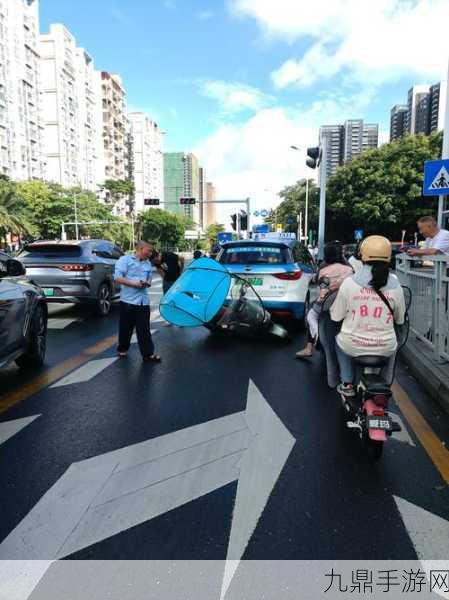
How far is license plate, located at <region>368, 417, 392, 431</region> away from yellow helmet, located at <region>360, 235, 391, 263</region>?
3.88ft

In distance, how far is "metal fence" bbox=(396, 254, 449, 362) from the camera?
5.76m

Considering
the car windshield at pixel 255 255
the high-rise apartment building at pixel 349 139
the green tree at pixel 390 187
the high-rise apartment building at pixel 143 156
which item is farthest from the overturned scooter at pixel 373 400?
the high-rise apartment building at pixel 143 156

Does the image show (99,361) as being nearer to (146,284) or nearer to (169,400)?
(146,284)

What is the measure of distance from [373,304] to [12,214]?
51.7m

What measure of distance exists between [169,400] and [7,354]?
6.19ft

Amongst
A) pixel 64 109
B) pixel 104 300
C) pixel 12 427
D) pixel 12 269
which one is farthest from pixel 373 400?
pixel 64 109

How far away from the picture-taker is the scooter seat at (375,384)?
11.2 ft

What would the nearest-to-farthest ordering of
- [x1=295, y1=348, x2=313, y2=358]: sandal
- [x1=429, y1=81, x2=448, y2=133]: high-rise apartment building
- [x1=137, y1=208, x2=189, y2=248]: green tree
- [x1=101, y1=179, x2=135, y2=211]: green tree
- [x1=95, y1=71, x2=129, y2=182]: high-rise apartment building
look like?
[x1=295, y1=348, x2=313, y2=358]: sandal < [x1=429, y1=81, x2=448, y2=133]: high-rise apartment building < [x1=101, y1=179, x2=135, y2=211]: green tree < [x1=137, y1=208, x2=189, y2=248]: green tree < [x1=95, y1=71, x2=129, y2=182]: high-rise apartment building

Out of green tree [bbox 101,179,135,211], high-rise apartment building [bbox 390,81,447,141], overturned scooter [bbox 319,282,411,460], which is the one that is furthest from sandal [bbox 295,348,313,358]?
green tree [bbox 101,179,135,211]

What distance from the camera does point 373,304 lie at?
3566 mm

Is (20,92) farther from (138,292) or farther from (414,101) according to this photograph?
(138,292)

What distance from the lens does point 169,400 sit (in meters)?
4.86

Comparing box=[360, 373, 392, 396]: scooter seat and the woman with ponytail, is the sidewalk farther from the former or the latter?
the woman with ponytail

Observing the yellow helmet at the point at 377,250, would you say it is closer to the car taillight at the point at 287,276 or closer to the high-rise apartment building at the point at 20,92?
the car taillight at the point at 287,276
